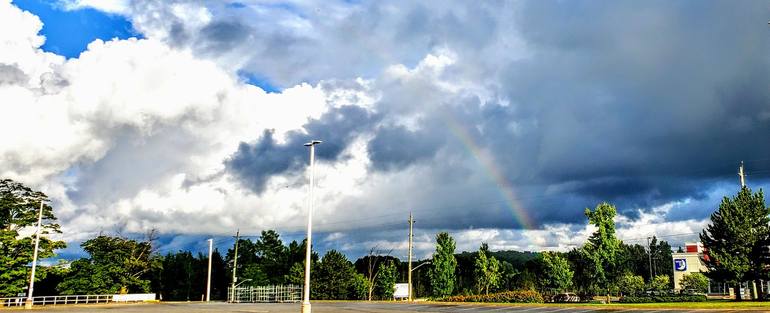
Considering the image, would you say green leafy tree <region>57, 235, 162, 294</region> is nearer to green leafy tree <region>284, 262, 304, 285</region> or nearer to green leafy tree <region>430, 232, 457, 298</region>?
green leafy tree <region>284, 262, 304, 285</region>

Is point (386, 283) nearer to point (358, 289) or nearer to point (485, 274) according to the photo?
point (358, 289)

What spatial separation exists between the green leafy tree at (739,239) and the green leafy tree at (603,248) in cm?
942

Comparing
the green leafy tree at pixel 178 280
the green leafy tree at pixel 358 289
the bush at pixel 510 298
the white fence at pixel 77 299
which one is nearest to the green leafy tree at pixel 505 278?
the green leafy tree at pixel 358 289

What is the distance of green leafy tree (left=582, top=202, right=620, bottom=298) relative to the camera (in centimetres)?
7012

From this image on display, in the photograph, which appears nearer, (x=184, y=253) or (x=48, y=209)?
(x=48, y=209)

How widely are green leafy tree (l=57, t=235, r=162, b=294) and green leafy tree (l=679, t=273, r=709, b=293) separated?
8948cm

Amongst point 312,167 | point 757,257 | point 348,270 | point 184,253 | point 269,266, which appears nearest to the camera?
point 312,167

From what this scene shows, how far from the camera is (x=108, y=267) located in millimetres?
87062

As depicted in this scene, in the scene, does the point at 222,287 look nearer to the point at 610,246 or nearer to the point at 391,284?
the point at 391,284

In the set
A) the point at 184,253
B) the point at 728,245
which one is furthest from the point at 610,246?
the point at 184,253

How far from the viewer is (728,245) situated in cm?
6378

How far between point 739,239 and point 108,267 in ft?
248

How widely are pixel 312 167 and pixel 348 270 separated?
232 ft

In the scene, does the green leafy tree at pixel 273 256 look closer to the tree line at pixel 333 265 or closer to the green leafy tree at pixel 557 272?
the tree line at pixel 333 265
